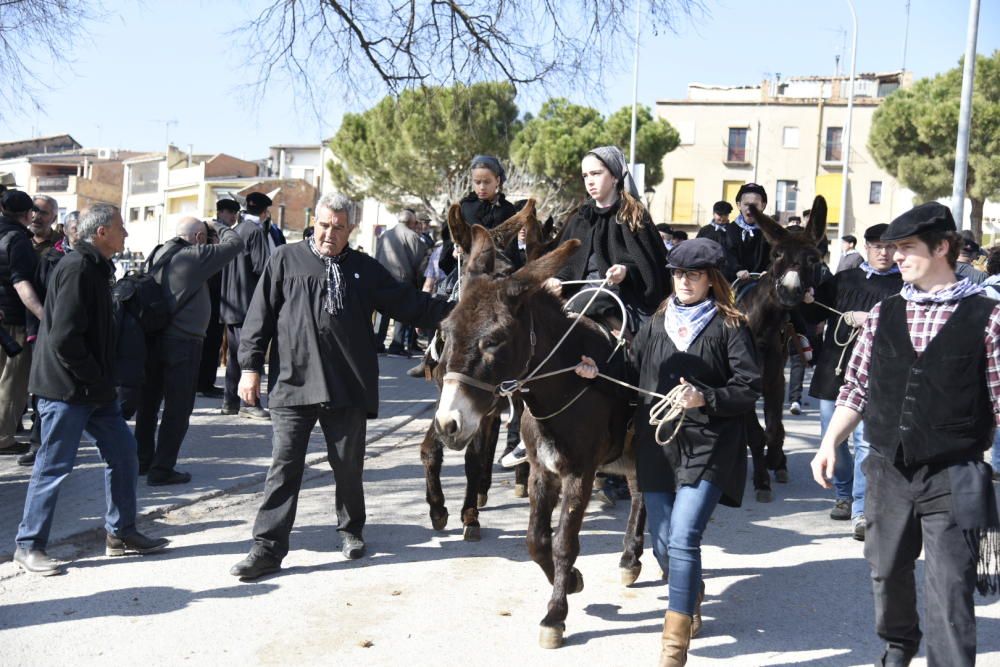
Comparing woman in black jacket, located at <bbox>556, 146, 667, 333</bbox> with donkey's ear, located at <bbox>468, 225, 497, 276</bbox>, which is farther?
woman in black jacket, located at <bbox>556, 146, 667, 333</bbox>

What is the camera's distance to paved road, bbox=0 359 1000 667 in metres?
4.83

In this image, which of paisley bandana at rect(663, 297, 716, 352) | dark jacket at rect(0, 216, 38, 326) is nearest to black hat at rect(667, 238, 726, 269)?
paisley bandana at rect(663, 297, 716, 352)

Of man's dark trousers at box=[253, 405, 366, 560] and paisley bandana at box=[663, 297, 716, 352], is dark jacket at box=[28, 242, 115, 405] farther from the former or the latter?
paisley bandana at box=[663, 297, 716, 352]

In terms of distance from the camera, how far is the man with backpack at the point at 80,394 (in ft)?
19.1

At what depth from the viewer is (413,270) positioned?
16062 mm

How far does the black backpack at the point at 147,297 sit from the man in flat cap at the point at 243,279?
110 inches

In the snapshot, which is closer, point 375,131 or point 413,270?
point 413,270

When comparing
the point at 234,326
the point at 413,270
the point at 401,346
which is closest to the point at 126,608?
the point at 234,326

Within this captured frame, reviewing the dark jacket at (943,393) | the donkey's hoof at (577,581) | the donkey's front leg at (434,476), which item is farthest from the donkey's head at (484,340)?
the donkey's front leg at (434,476)

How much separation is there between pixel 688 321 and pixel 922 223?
128cm

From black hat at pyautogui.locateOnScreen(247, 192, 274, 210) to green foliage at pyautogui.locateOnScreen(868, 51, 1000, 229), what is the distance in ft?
121

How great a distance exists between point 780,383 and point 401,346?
1091 cm

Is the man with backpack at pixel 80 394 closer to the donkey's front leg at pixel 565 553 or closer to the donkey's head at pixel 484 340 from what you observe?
the donkey's head at pixel 484 340

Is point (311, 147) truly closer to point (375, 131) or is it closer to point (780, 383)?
point (375, 131)
